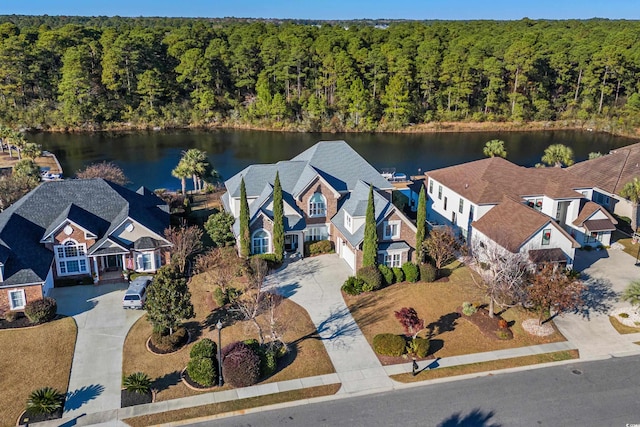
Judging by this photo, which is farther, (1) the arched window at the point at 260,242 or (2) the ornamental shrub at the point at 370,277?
(1) the arched window at the point at 260,242

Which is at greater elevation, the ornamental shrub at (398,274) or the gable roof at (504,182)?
the gable roof at (504,182)

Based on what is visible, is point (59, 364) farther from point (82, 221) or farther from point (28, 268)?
point (82, 221)

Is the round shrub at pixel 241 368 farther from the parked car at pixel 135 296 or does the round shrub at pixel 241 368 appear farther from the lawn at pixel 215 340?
the parked car at pixel 135 296

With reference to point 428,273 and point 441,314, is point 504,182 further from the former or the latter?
point 441,314

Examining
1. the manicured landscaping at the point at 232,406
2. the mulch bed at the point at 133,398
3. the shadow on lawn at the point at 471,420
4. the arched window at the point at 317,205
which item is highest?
the arched window at the point at 317,205

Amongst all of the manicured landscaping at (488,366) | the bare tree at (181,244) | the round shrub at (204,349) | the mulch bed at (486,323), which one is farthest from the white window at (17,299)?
the mulch bed at (486,323)
